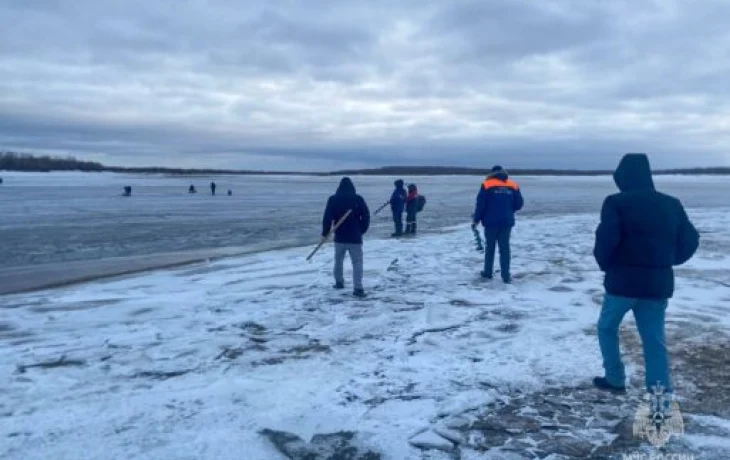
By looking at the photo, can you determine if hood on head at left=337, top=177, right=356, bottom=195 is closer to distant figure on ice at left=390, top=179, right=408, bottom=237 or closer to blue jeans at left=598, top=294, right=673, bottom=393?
blue jeans at left=598, top=294, right=673, bottom=393

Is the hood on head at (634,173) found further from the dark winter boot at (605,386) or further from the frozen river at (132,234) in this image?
the frozen river at (132,234)

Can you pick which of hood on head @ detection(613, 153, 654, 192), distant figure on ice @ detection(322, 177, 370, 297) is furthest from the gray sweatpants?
hood on head @ detection(613, 153, 654, 192)

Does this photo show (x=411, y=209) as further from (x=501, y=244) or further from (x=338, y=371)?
(x=338, y=371)

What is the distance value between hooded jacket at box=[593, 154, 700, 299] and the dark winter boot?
2.84 feet

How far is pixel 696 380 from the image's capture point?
5742 mm

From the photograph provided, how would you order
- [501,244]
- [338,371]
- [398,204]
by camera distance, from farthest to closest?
[398,204], [501,244], [338,371]

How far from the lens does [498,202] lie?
1009 cm

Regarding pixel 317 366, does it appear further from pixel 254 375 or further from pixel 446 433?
pixel 446 433

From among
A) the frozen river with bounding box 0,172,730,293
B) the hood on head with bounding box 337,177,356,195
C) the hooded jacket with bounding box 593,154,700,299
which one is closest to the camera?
the hooded jacket with bounding box 593,154,700,299

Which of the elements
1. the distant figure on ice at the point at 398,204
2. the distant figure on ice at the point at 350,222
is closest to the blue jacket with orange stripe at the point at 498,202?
the distant figure on ice at the point at 350,222

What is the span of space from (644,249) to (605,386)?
1.21 meters

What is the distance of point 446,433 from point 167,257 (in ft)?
39.5

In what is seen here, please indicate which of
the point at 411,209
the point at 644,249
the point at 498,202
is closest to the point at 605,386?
the point at 644,249

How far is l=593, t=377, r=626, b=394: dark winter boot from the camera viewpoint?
542 cm
